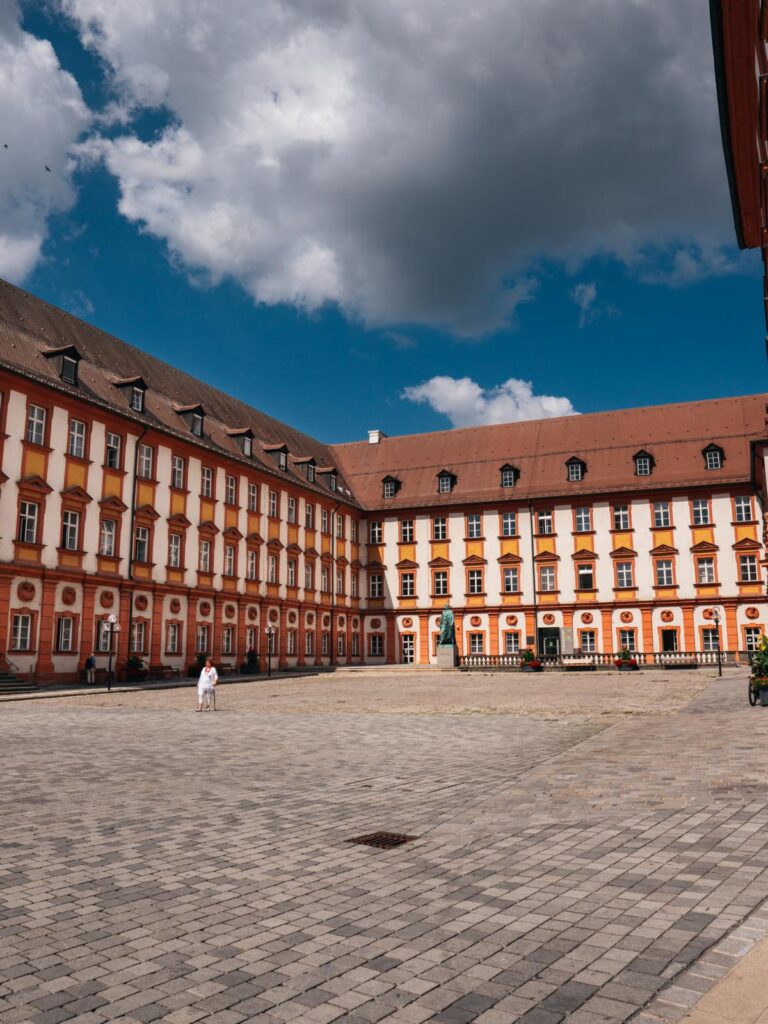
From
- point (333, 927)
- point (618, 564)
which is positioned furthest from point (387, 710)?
point (618, 564)

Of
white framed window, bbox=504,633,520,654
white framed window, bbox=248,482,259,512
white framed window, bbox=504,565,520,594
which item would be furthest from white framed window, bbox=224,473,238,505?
white framed window, bbox=504,633,520,654

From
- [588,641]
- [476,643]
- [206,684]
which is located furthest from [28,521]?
[588,641]

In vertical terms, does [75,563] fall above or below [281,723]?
above

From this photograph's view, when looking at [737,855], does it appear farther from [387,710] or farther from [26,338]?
[26,338]

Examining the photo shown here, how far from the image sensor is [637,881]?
18.7 ft

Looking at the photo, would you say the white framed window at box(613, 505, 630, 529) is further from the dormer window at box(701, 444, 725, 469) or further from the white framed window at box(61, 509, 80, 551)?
the white framed window at box(61, 509, 80, 551)

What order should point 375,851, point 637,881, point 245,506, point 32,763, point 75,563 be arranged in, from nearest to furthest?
point 637,881, point 375,851, point 32,763, point 75,563, point 245,506

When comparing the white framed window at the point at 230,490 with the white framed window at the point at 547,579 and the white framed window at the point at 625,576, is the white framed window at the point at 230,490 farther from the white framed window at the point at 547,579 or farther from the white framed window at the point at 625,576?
the white framed window at the point at 625,576

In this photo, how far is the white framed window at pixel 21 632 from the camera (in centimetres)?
3344

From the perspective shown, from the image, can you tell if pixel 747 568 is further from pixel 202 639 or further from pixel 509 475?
pixel 202 639

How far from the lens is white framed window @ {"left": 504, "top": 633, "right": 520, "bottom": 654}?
5809 centimetres

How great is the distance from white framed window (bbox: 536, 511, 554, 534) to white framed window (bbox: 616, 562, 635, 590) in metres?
5.34

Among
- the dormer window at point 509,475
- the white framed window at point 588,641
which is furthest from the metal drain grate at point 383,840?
the dormer window at point 509,475

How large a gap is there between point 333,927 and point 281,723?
13587 millimetres
